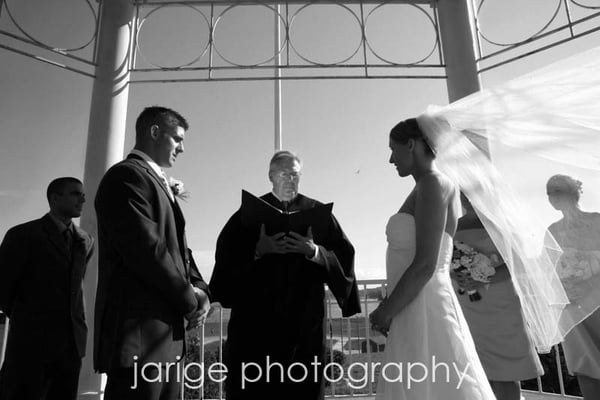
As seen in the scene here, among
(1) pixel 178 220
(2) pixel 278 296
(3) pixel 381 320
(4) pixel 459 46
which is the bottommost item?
(3) pixel 381 320

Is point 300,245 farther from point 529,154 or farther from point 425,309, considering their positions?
point 529,154

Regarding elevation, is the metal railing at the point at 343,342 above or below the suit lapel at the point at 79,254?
below

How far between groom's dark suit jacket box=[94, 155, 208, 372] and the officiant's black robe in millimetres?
595

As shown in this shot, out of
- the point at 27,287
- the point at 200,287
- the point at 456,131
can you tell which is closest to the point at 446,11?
the point at 456,131

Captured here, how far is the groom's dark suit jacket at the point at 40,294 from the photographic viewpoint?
2.64 metres

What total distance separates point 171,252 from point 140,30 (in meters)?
4.01

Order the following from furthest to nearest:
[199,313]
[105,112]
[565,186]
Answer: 1. [105,112]
2. [565,186]
3. [199,313]

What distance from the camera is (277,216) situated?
238 cm

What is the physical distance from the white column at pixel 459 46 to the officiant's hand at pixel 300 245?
299 cm

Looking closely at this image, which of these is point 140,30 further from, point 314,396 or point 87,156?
point 314,396

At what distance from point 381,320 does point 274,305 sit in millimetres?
676

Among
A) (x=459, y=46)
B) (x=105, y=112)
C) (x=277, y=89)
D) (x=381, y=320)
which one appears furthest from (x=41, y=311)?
(x=459, y=46)

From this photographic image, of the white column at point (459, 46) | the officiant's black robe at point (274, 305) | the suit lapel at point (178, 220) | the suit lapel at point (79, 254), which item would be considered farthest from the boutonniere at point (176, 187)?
the white column at point (459, 46)

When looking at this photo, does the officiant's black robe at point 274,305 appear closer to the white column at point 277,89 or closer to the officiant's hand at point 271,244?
the officiant's hand at point 271,244
